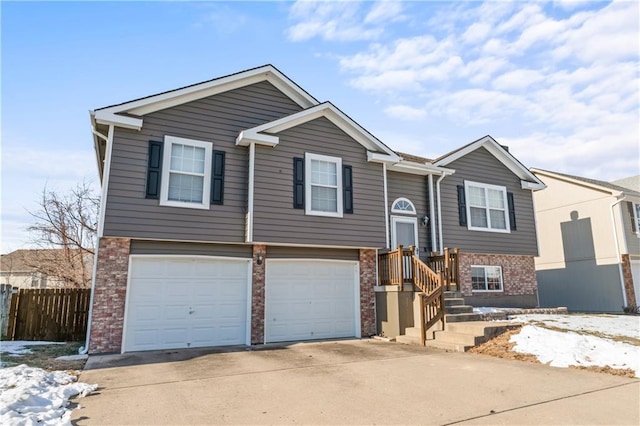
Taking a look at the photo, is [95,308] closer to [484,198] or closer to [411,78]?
[411,78]

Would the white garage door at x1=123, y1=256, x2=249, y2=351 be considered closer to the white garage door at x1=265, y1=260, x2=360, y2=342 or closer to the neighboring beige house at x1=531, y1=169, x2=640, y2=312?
the white garage door at x1=265, y1=260, x2=360, y2=342

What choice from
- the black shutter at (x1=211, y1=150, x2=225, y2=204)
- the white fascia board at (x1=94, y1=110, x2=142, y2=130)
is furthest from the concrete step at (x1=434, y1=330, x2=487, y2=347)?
the white fascia board at (x1=94, y1=110, x2=142, y2=130)

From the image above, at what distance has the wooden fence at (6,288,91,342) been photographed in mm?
11141

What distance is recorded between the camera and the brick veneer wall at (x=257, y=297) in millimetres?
10828

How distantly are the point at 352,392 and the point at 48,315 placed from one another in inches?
396

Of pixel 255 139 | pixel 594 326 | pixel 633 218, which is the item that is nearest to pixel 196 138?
pixel 255 139

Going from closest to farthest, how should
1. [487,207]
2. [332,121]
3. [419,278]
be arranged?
1. [419,278]
2. [332,121]
3. [487,207]

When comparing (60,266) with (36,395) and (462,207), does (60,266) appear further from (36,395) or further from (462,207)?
(462,207)

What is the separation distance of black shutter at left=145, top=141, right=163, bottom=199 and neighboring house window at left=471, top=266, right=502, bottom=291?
11.4 meters

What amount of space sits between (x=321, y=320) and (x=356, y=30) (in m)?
8.08

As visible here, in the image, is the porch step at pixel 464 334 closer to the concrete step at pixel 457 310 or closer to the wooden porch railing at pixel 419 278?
the wooden porch railing at pixel 419 278

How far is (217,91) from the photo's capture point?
11.5 m

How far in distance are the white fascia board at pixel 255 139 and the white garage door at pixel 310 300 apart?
3407mm

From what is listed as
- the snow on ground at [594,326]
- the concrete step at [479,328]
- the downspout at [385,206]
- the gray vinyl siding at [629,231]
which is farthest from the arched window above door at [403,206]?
the gray vinyl siding at [629,231]
